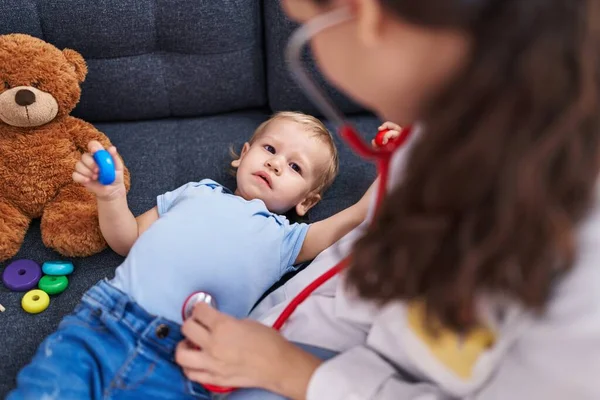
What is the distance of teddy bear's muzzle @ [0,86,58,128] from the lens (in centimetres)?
118

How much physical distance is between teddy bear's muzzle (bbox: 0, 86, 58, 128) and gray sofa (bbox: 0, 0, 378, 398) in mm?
234

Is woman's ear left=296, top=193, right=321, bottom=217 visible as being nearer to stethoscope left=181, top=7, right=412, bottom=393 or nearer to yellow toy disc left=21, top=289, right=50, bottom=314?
stethoscope left=181, top=7, right=412, bottom=393

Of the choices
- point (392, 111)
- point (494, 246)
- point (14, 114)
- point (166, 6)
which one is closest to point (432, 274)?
point (494, 246)

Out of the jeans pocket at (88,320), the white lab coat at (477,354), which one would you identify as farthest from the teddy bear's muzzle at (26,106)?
the white lab coat at (477,354)

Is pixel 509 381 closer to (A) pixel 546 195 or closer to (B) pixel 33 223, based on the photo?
(A) pixel 546 195

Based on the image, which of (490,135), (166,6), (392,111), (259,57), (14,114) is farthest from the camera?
(259,57)

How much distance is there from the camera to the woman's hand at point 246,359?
0.79m

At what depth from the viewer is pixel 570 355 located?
0.57 metres

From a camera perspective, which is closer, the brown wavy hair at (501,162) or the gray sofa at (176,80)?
the brown wavy hair at (501,162)

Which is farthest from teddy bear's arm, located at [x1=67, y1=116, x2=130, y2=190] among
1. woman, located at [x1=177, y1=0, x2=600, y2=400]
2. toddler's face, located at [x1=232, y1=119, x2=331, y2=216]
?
woman, located at [x1=177, y1=0, x2=600, y2=400]

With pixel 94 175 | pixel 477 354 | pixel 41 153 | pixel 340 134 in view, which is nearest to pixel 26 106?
pixel 41 153

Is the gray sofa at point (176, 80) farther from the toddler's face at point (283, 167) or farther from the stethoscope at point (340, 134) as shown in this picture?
the stethoscope at point (340, 134)

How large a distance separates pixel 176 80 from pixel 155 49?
3.7 inches

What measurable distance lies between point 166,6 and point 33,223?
0.60 m
